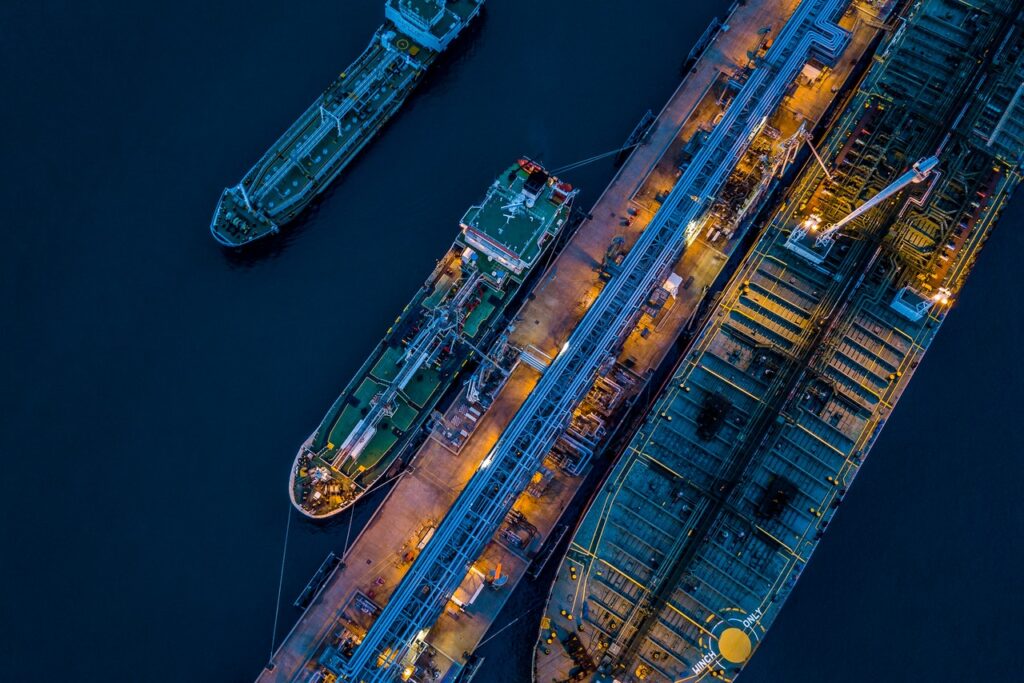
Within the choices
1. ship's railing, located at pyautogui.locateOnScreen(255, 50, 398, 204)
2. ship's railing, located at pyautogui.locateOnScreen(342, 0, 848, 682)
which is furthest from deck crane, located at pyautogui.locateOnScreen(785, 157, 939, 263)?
ship's railing, located at pyautogui.locateOnScreen(255, 50, 398, 204)

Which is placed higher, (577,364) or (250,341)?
(577,364)

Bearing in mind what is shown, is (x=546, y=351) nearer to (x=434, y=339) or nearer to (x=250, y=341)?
(x=434, y=339)

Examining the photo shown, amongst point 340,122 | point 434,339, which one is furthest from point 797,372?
point 340,122

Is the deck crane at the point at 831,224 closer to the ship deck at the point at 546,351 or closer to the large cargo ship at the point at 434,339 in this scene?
the ship deck at the point at 546,351

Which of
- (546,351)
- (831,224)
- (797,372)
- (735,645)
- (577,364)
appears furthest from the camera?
(546,351)

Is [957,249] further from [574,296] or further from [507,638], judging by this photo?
[507,638]

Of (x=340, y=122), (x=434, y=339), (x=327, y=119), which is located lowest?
(x=434, y=339)

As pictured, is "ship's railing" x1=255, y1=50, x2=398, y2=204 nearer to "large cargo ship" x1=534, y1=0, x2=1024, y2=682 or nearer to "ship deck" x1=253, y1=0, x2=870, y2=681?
"ship deck" x1=253, y1=0, x2=870, y2=681

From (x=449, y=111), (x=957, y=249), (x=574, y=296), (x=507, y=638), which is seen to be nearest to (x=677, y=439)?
(x=574, y=296)
